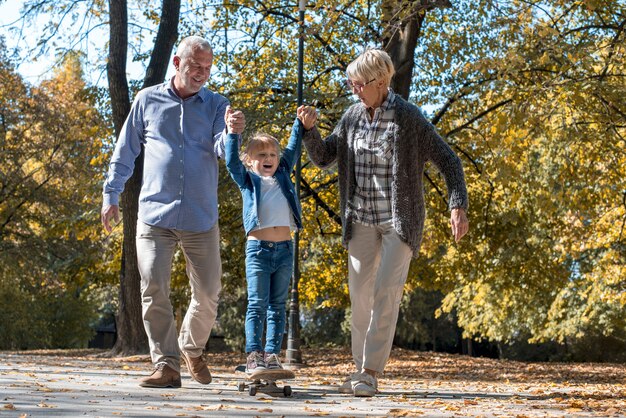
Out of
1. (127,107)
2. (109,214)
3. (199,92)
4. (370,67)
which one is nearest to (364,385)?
(109,214)

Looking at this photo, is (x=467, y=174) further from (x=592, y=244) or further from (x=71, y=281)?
(x=71, y=281)

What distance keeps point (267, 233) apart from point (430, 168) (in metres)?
12.3

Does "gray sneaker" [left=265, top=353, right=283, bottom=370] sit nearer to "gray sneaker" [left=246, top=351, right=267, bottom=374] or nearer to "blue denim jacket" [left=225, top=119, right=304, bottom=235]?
"gray sneaker" [left=246, top=351, right=267, bottom=374]

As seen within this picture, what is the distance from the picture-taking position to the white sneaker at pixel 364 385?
6586 millimetres

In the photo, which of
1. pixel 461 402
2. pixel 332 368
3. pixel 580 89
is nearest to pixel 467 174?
pixel 332 368

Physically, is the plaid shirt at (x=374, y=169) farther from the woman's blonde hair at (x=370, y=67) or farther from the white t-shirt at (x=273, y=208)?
the white t-shirt at (x=273, y=208)

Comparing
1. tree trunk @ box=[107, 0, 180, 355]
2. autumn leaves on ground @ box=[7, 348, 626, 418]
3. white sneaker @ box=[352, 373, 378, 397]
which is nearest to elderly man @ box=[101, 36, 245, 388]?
white sneaker @ box=[352, 373, 378, 397]

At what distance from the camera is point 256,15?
1995cm

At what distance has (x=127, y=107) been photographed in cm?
1758

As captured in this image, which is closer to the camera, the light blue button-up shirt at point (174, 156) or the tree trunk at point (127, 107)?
the light blue button-up shirt at point (174, 156)

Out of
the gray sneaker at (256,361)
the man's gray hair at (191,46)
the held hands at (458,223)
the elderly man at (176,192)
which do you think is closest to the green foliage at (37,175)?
the elderly man at (176,192)

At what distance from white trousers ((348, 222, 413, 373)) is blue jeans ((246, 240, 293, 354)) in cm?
51

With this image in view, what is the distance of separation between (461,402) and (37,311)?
96.0ft

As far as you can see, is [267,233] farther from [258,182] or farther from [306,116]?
[306,116]
